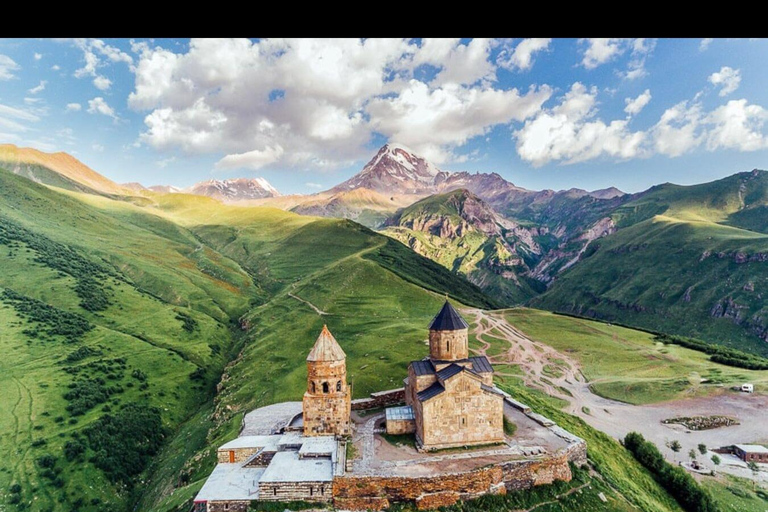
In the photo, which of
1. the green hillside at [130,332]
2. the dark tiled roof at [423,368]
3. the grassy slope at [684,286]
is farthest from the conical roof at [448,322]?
the grassy slope at [684,286]

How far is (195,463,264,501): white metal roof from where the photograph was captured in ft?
90.6

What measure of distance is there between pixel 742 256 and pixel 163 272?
18879 cm

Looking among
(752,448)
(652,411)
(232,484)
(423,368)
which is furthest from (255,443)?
(752,448)

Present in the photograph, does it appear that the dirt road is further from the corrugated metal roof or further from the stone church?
the corrugated metal roof

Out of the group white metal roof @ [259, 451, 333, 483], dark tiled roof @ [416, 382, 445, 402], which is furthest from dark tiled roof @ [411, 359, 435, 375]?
white metal roof @ [259, 451, 333, 483]

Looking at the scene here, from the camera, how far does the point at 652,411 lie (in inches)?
2149

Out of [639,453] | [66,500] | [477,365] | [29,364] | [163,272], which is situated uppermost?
[163,272]

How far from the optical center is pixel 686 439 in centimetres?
4834

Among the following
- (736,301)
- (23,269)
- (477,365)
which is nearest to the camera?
(477,365)

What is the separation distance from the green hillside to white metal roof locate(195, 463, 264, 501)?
48.6 ft

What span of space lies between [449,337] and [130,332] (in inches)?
2687

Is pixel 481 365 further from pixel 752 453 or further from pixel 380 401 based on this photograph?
pixel 752 453
